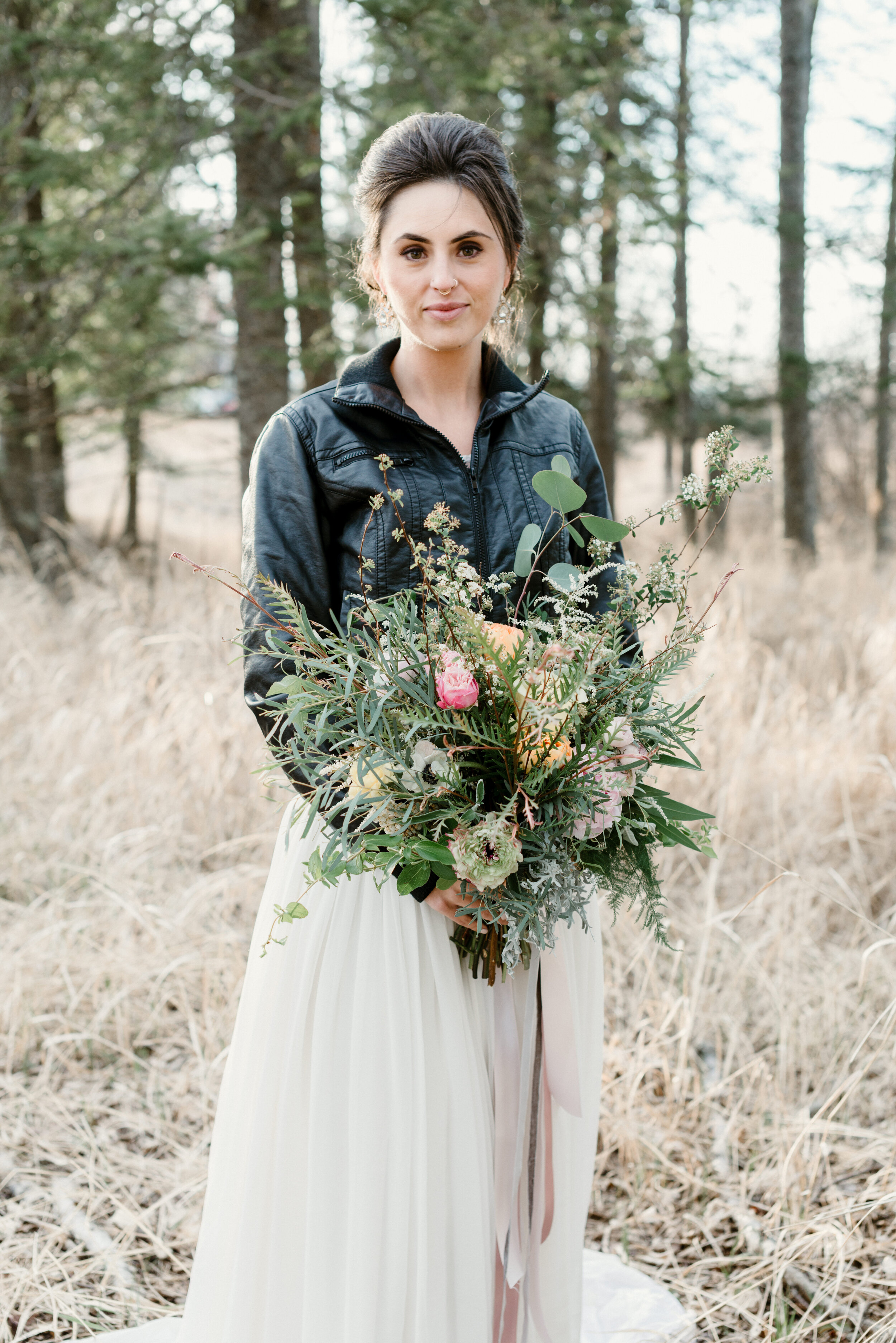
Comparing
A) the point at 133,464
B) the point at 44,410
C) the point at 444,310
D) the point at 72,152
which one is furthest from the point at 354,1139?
the point at 133,464

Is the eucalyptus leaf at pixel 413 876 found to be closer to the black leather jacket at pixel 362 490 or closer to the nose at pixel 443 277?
the black leather jacket at pixel 362 490

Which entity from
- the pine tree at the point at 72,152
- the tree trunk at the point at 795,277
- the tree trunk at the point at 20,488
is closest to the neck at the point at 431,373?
the pine tree at the point at 72,152

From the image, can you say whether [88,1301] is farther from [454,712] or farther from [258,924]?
[454,712]

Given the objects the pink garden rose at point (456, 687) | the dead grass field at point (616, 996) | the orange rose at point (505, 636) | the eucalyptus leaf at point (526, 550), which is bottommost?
the dead grass field at point (616, 996)

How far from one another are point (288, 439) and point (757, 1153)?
2.13 meters

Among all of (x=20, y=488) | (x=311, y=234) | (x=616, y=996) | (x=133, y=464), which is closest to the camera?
(x=616, y=996)

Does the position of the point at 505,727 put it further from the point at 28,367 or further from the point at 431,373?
the point at 28,367

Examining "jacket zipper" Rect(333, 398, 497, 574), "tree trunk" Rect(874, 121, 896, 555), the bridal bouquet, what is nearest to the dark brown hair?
"jacket zipper" Rect(333, 398, 497, 574)

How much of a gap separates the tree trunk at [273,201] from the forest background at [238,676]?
0.03m

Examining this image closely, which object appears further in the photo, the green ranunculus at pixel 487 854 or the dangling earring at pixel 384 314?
the dangling earring at pixel 384 314

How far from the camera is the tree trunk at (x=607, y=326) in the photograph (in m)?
6.65

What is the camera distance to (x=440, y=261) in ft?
5.51

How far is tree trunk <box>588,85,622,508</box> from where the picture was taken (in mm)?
6652

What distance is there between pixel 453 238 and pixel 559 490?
591 mm
